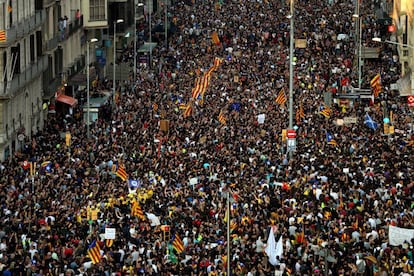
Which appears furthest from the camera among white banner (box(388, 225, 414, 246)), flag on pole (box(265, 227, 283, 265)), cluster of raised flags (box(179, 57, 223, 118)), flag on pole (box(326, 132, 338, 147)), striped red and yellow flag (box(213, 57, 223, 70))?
striped red and yellow flag (box(213, 57, 223, 70))

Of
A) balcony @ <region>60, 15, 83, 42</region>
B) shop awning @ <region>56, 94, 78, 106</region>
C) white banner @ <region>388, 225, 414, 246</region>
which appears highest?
balcony @ <region>60, 15, 83, 42</region>

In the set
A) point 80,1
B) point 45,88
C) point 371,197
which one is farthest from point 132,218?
point 80,1

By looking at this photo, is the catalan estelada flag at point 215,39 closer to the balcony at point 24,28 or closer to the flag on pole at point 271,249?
the balcony at point 24,28

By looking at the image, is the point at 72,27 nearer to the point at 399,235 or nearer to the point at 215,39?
the point at 215,39

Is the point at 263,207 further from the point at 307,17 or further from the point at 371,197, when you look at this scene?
the point at 307,17

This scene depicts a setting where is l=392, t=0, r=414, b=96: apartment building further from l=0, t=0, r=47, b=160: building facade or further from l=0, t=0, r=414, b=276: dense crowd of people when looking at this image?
l=0, t=0, r=47, b=160: building facade

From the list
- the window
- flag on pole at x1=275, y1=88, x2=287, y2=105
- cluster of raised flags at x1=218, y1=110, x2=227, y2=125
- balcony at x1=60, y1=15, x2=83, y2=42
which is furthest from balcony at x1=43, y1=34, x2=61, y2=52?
flag on pole at x1=275, y1=88, x2=287, y2=105

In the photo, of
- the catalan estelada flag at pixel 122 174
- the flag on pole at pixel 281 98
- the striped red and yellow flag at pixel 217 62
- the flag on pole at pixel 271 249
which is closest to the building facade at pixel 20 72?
the catalan estelada flag at pixel 122 174
